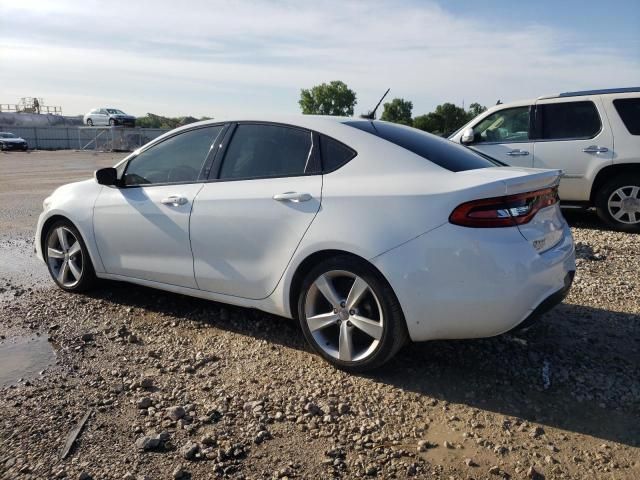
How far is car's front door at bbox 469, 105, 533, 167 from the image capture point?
819 cm

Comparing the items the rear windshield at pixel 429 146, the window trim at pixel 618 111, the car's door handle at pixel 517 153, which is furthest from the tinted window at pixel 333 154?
the window trim at pixel 618 111

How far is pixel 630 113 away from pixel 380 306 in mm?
5988

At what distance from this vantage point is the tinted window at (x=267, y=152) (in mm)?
3805

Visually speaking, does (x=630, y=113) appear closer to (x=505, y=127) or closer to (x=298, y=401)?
(x=505, y=127)

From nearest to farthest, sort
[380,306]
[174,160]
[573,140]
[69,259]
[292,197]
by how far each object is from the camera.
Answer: [380,306], [292,197], [174,160], [69,259], [573,140]

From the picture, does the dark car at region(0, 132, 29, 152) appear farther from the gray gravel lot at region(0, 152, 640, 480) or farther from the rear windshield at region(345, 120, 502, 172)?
the rear windshield at region(345, 120, 502, 172)

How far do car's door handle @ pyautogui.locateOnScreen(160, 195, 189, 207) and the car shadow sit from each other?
3.10ft

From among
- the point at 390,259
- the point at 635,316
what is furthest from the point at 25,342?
the point at 635,316

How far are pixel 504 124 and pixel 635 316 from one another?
4.70 metres

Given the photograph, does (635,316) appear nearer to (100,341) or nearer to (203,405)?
(203,405)

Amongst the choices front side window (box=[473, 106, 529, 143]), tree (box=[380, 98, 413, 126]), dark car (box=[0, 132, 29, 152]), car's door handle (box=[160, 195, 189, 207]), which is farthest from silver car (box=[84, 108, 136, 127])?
car's door handle (box=[160, 195, 189, 207])

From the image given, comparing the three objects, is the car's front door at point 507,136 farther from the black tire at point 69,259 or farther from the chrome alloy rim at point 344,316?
the black tire at point 69,259

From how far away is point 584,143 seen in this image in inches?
305

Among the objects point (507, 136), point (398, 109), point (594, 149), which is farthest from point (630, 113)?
point (398, 109)
